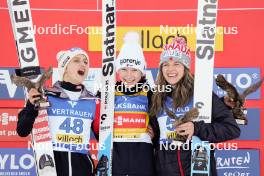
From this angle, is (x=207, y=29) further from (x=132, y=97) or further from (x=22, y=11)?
(x=22, y=11)

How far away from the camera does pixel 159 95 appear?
2.70 meters

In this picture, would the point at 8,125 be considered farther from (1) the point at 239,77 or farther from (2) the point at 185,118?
(1) the point at 239,77

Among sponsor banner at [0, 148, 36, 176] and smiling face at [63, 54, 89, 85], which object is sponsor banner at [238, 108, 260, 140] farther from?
sponsor banner at [0, 148, 36, 176]

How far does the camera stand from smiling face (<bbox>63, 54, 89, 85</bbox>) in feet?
9.12

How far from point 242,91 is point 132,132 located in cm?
93

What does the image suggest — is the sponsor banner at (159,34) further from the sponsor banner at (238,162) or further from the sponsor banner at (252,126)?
the sponsor banner at (238,162)

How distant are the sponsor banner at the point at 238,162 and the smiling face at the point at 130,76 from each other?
899 millimetres

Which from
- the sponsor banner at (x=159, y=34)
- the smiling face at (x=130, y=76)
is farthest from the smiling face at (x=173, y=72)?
the sponsor banner at (x=159, y=34)

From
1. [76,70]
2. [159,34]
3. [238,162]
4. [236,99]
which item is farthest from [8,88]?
[238,162]

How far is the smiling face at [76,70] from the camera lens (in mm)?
2779

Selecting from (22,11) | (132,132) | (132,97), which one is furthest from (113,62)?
(22,11)

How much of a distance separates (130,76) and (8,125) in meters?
1.06

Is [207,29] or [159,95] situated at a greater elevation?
[207,29]

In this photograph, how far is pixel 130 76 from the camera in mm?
2758
